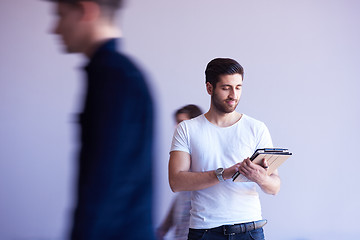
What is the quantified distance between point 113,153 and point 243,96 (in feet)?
10.2

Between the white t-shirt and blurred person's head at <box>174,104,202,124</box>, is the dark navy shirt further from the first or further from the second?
blurred person's head at <box>174,104,202,124</box>

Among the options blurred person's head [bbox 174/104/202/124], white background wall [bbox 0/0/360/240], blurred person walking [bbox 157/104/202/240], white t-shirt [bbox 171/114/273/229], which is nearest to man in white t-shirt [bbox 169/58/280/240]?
white t-shirt [bbox 171/114/273/229]

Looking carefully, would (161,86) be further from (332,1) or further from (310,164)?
(332,1)

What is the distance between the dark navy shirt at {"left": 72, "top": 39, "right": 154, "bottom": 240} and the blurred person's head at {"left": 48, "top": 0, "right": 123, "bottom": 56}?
0.03 m

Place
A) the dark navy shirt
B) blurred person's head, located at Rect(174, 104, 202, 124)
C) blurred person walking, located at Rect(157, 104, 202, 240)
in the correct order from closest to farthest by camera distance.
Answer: the dark navy shirt → blurred person walking, located at Rect(157, 104, 202, 240) → blurred person's head, located at Rect(174, 104, 202, 124)

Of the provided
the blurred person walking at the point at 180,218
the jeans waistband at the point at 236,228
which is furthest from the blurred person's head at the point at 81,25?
the blurred person walking at the point at 180,218

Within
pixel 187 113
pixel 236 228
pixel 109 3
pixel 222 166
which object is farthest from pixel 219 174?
pixel 109 3

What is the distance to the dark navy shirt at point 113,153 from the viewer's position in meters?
0.78

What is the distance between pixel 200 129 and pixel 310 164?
213cm

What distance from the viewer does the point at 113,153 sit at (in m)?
0.79

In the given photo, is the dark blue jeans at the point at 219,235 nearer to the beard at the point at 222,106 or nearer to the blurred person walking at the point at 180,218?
the blurred person walking at the point at 180,218

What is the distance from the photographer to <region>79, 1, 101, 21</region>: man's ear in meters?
0.85

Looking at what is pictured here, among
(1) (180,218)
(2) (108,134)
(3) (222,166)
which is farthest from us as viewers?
(1) (180,218)

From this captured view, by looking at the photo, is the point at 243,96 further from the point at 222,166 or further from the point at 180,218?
the point at 222,166
